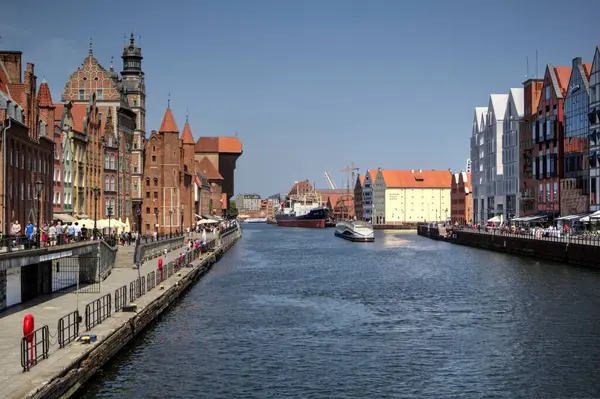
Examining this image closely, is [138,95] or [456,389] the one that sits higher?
[138,95]

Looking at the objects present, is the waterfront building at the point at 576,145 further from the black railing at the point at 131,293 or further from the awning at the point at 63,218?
the black railing at the point at 131,293

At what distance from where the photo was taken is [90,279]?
48906 millimetres

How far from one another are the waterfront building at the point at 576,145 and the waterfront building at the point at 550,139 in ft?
12.7

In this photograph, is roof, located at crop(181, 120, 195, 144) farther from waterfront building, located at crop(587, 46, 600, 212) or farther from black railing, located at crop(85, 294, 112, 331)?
black railing, located at crop(85, 294, 112, 331)

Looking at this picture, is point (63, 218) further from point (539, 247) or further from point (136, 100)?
point (539, 247)

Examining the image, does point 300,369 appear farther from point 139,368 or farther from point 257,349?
point 139,368

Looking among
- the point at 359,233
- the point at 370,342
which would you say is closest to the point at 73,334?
the point at 370,342

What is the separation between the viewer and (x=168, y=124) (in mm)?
119750

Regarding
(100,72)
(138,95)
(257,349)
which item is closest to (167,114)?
(138,95)

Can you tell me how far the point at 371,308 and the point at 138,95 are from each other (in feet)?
267

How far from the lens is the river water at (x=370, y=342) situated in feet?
91.2

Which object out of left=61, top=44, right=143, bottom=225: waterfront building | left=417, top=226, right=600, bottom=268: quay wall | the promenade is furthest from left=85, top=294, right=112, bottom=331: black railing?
left=61, top=44, right=143, bottom=225: waterfront building

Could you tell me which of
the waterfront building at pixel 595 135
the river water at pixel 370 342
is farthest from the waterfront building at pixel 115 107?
the waterfront building at pixel 595 135

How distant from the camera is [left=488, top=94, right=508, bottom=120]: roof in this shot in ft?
Answer: 463
